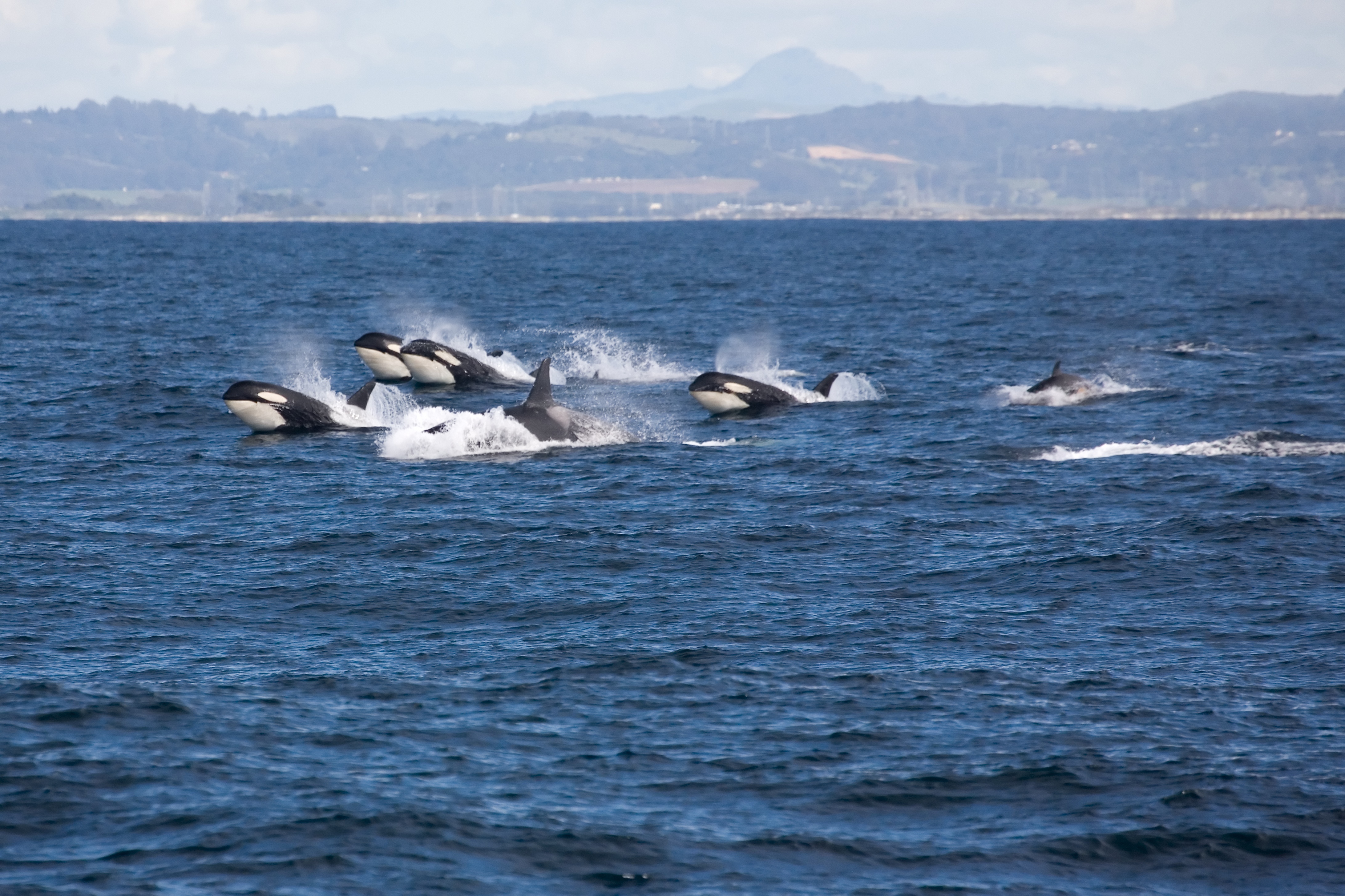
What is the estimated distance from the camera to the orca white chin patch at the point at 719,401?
35.5m

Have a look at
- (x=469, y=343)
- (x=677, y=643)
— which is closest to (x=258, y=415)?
(x=677, y=643)

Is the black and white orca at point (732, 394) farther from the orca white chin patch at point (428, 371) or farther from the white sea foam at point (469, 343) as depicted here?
the orca white chin patch at point (428, 371)

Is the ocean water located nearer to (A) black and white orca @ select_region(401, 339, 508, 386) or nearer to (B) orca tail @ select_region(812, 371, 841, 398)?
(B) orca tail @ select_region(812, 371, 841, 398)

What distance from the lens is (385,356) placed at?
138 feet

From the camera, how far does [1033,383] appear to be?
4200cm

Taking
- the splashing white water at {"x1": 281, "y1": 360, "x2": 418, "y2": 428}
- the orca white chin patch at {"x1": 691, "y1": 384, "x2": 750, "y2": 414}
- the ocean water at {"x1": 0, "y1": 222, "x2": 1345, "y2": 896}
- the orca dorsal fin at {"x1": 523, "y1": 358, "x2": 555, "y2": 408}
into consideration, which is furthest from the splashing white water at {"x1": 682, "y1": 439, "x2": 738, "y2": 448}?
the splashing white water at {"x1": 281, "y1": 360, "x2": 418, "y2": 428}

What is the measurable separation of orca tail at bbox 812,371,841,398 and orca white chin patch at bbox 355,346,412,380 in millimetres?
11562

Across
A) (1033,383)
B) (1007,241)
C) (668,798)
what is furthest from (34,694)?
(1007,241)

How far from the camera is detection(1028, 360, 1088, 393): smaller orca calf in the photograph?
38.2 m

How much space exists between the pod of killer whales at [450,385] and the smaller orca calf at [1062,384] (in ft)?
0.06

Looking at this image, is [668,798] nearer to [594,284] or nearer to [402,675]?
[402,675]

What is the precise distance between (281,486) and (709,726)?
13.8m

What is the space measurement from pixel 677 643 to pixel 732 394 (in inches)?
726

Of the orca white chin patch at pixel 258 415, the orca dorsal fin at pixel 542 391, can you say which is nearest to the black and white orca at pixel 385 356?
the orca white chin patch at pixel 258 415
